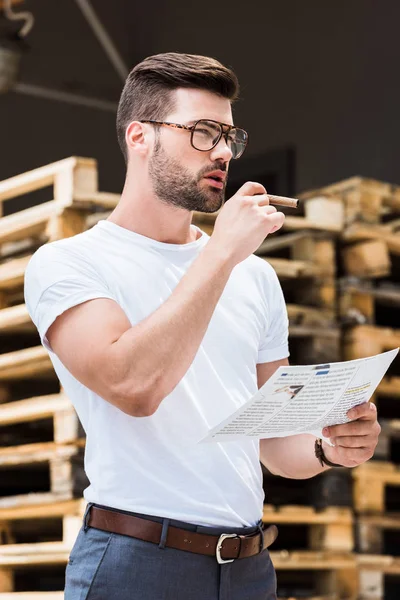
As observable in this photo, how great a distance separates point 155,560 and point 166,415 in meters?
0.27

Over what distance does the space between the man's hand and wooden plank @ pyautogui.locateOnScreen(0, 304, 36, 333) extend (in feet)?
6.61

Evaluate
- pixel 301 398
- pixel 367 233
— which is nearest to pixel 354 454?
pixel 301 398

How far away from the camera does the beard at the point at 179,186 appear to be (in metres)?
2.15

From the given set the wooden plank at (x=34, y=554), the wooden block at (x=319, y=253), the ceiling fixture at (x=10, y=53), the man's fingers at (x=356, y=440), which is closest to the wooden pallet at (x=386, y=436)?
the wooden block at (x=319, y=253)

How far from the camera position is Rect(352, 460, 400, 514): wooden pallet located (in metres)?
4.08

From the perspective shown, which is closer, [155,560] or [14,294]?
[155,560]

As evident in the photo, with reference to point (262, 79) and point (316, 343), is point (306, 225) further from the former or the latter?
point (262, 79)

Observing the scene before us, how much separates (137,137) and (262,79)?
16.5 ft

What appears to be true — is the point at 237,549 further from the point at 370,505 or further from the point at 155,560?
the point at 370,505

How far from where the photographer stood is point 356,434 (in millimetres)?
2090

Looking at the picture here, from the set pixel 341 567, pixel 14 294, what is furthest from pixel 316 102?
pixel 341 567

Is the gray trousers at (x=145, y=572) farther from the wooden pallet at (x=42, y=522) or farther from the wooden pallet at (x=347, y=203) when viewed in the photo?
the wooden pallet at (x=347, y=203)

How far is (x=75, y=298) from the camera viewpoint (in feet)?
6.53

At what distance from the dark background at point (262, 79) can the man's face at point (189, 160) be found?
4005 mm
